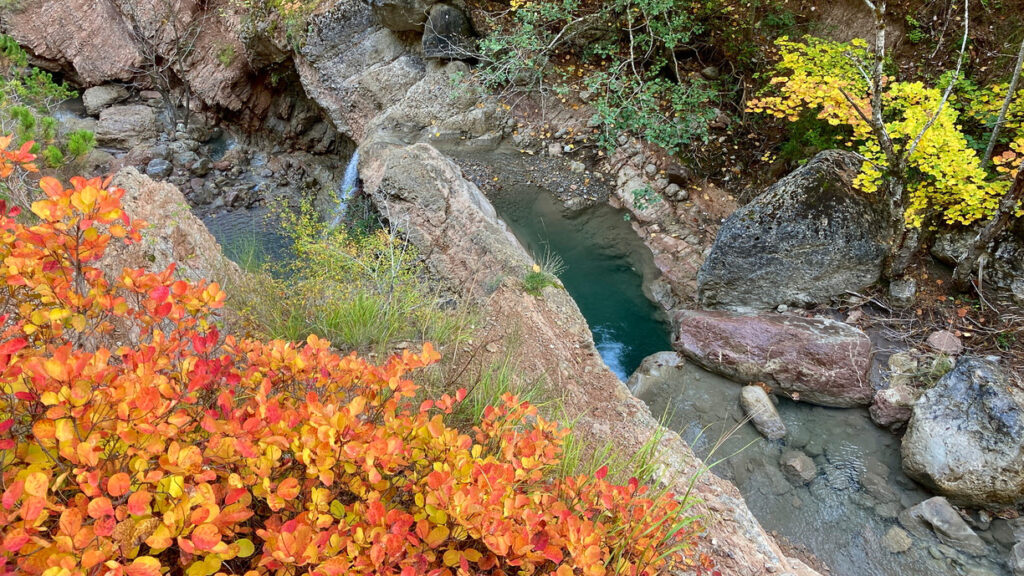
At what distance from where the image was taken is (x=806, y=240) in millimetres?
5734

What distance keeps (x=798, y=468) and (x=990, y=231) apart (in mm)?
2948

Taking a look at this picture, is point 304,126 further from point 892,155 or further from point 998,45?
point 998,45

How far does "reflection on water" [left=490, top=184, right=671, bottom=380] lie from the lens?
632 centimetres

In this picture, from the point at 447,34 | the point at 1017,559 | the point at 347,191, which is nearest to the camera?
the point at 1017,559

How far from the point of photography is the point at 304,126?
495 inches

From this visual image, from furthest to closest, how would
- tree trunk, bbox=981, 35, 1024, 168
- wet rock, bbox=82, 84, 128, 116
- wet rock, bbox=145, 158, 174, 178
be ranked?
wet rock, bbox=82, 84, 128, 116, wet rock, bbox=145, 158, 174, 178, tree trunk, bbox=981, 35, 1024, 168

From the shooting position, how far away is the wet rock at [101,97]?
40.5 feet

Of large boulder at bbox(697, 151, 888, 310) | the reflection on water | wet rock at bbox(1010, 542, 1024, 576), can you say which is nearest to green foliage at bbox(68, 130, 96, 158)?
the reflection on water

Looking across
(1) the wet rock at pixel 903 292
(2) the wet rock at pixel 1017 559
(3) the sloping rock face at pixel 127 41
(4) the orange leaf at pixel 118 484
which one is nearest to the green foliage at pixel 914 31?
(1) the wet rock at pixel 903 292

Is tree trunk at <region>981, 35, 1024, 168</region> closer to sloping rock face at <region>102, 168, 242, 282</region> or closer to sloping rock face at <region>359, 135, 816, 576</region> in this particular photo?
sloping rock face at <region>359, 135, 816, 576</region>

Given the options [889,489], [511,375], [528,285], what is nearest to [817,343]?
[889,489]

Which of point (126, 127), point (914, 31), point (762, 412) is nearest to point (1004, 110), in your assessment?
point (914, 31)

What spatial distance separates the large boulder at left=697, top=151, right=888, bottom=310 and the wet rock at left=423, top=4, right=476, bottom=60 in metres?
5.83

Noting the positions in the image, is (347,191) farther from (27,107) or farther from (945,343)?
(945,343)
